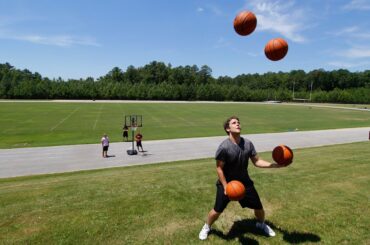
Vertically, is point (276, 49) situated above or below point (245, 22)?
below

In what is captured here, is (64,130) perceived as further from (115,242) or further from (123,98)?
(123,98)

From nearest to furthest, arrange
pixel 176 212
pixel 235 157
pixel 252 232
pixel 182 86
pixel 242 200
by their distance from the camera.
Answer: pixel 235 157 < pixel 242 200 < pixel 252 232 < pixel 176 212 < pixel 182 86

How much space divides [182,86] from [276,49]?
121747 millimetres

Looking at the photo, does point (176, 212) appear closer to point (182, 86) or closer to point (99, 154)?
point (99, 154)

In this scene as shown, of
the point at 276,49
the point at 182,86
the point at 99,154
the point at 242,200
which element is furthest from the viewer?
the point at 182,86

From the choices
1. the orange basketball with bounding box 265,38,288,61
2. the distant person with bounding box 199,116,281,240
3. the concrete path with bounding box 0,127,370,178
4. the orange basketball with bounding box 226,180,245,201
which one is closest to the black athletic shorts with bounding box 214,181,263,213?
the distant person with bounding box 199,116,281,240

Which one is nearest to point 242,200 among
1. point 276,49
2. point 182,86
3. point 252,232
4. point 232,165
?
point 232,165

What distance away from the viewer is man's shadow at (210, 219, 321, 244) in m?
5.53

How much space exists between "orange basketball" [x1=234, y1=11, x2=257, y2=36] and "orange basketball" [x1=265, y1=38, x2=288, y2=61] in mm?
567

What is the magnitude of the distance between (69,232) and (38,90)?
118m

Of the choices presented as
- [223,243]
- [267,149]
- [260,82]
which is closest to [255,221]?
[223,243]

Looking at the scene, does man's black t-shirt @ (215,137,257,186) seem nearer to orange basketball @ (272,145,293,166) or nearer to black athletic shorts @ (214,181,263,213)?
black athletic shorts @ (214,181,263,213)

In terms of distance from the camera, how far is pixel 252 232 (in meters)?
5.85

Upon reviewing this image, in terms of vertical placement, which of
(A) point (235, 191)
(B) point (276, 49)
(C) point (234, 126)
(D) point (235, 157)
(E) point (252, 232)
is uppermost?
(B) point (276, 49)
